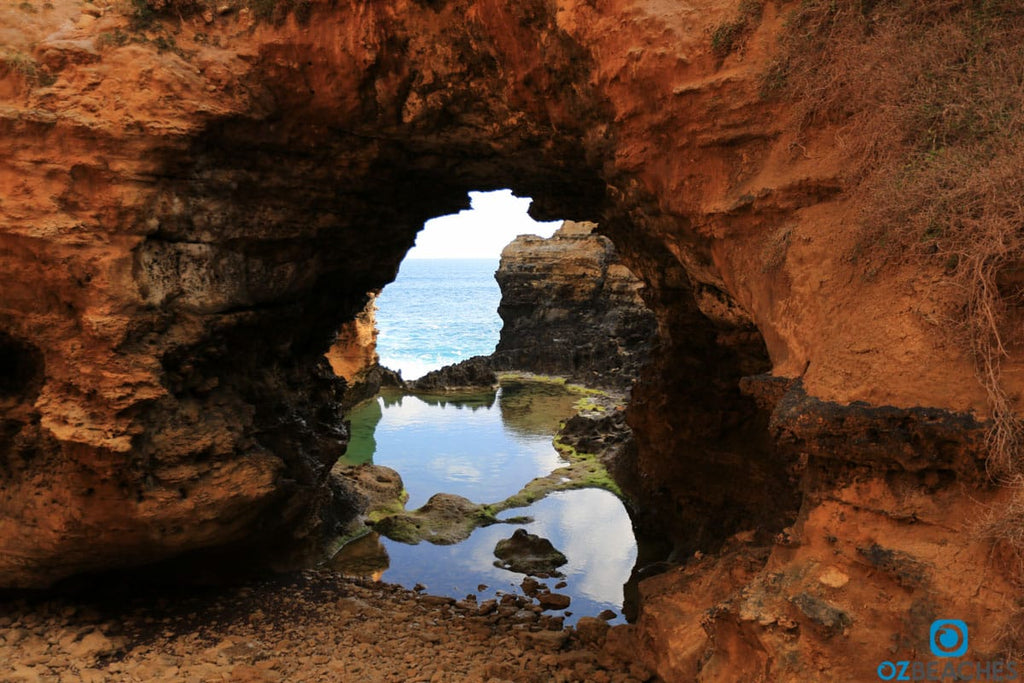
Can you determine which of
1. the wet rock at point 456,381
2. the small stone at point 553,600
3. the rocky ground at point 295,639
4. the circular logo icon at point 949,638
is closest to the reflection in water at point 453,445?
the wet rock at point 456,381

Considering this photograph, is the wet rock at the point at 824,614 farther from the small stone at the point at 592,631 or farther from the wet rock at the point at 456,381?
the wet rock at the point at 456,381

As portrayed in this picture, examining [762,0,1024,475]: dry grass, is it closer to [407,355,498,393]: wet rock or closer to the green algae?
the green algae

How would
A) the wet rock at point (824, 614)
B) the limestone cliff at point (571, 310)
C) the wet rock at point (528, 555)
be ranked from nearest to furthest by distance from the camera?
the wet rock at point (824, 614), the wet rock at point (528, 555), the limestone cliff at point (571, 310)

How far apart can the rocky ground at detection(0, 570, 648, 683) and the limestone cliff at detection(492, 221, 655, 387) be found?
68.1 feet

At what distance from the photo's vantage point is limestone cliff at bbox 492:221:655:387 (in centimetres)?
3109

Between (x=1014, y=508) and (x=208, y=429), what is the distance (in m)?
7.89

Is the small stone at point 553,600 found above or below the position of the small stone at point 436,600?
above

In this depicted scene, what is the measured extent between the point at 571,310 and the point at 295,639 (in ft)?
92.0

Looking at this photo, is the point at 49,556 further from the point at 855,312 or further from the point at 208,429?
the point at 855,312

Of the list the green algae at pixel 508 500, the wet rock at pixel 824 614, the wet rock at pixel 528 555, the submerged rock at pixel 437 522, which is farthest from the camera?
the green algae at pixel 508 500

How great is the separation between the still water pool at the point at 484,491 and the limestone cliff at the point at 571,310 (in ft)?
16.6

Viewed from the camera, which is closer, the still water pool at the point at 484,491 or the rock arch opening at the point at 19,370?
the rock arch opening at the point at 19,370

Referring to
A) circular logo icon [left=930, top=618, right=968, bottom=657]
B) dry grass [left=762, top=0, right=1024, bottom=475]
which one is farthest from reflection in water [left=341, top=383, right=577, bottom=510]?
circular logo icon [left=930, top=618, right=968, bottom=657]

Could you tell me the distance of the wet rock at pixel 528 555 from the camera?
11.2 m
